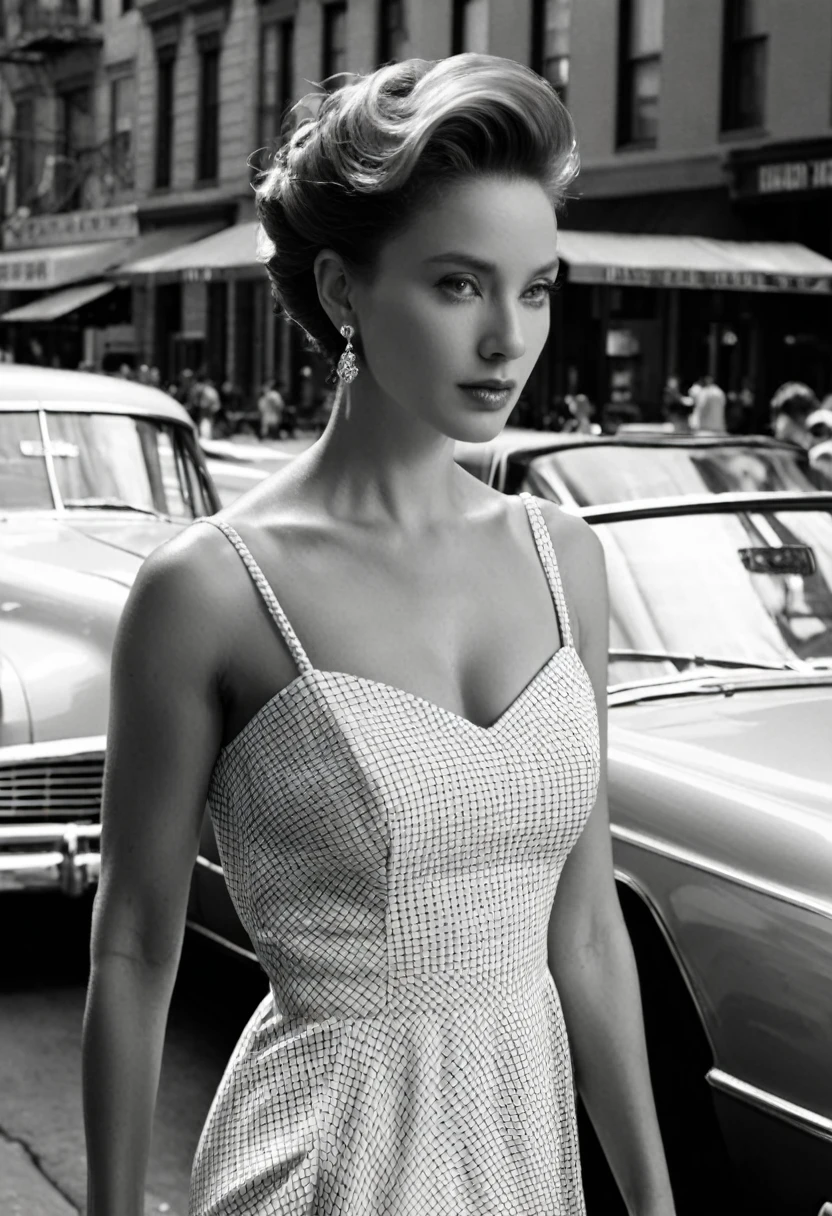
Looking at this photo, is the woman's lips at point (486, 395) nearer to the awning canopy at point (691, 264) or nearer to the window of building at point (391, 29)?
the awning canopy at point (691, 264)

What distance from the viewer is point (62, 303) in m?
33.8

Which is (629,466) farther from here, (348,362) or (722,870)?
(348,362)

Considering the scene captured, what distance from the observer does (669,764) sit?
3746 millimetres

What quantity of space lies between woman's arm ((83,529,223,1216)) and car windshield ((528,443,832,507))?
14.1 ft

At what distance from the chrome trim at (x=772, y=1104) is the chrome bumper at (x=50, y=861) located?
297cm

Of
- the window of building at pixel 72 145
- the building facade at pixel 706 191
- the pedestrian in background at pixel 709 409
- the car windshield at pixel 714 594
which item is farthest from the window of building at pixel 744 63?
the window of building at pixel 72 145

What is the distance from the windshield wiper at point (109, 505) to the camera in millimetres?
7629

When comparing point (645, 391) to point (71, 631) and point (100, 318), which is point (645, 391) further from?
point (71, 631)

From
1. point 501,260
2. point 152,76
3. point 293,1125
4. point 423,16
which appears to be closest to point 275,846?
point 293,1125

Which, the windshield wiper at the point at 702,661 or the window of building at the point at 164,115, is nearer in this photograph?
the windshield wiper at the point at 702,661

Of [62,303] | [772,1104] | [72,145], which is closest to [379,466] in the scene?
[772,1104]

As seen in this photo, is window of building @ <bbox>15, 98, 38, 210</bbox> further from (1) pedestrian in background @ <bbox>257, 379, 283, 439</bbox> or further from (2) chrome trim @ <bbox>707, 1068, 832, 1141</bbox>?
(2) chrome trim @ <bbox>707, 1068, 832, 1141</bbox>

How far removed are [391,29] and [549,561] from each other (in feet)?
91.4

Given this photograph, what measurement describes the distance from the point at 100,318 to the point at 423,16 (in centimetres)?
1180
